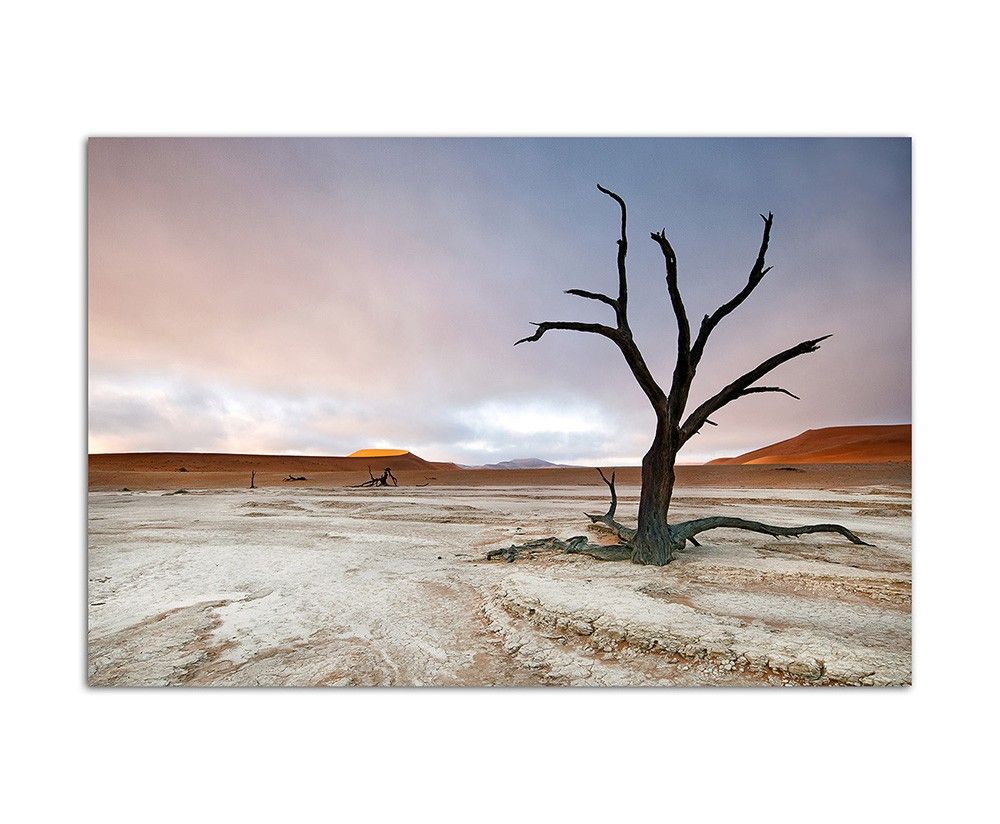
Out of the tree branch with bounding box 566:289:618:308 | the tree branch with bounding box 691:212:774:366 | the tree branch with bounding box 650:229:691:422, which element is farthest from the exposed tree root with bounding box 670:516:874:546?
the tree branch with bounding box 566:289:618:308

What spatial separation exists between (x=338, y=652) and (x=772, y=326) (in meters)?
5.86

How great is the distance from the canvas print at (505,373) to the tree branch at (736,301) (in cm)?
4

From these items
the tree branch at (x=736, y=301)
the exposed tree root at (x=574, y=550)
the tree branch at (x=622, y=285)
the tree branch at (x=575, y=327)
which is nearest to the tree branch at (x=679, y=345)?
the tree branch at (x=736, y=301)

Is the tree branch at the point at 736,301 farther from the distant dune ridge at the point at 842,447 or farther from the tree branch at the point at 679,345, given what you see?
the distant dune ridge at the point at 842,447

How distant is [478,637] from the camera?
3.76 metres

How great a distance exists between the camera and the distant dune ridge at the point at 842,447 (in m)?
4.94

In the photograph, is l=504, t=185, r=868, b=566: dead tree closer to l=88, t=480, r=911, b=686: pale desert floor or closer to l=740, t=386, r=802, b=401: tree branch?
l=740, t=386, r=802, b=401: tree branch

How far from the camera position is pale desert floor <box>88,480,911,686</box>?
3309 mm

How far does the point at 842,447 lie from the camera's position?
648 cm

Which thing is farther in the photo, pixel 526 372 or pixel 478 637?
pixel 526 372

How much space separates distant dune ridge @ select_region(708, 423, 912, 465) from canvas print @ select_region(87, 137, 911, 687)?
0.09 meters

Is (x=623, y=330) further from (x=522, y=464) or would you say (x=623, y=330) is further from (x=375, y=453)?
(x=375, y=453)
